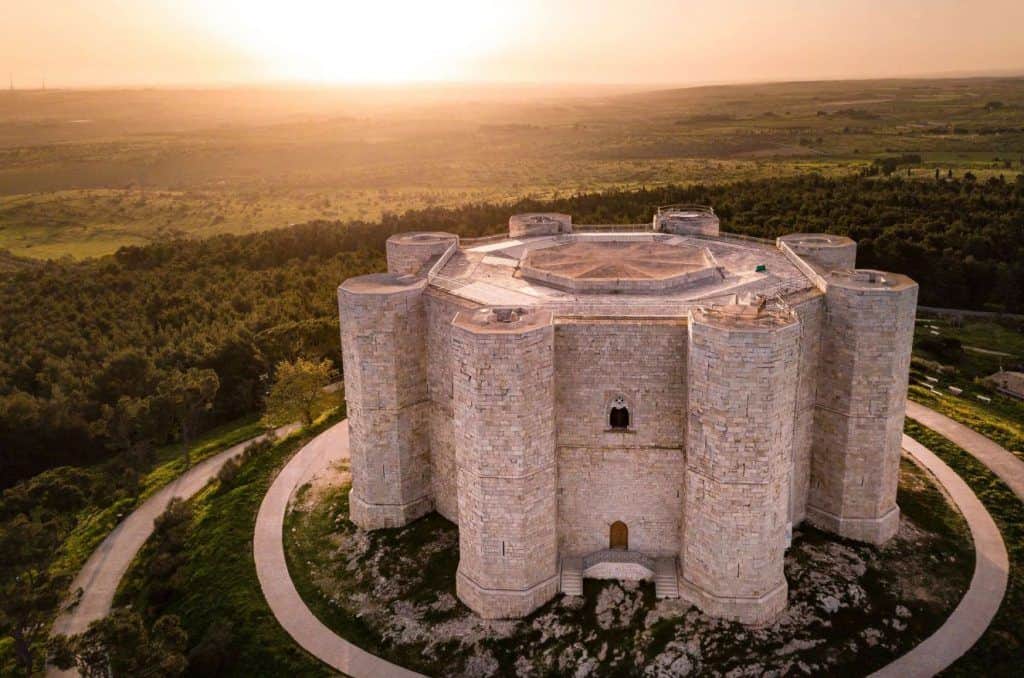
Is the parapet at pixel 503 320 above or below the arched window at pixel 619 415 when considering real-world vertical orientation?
above

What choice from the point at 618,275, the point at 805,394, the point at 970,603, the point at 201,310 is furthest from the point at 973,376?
the point at 201,310

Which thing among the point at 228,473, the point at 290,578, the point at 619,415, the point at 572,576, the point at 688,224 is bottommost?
the point at 290,578

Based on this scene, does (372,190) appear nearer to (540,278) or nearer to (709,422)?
(540,278)

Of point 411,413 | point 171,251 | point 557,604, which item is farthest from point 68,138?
point 557,604

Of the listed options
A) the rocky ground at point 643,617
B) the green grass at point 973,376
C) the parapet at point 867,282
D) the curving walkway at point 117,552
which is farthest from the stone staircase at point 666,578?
the green grass at point 973,376

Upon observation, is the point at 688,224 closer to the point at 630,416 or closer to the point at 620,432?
the point at 630,416

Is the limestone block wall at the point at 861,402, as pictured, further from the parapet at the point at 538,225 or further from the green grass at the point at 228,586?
the green grass at the point at 228,586

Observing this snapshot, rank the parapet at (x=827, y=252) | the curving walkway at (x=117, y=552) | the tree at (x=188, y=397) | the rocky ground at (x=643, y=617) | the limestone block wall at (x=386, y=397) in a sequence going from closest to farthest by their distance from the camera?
the rocky ground at (x=643, y=617) → the curving walkway at (x=117, y=552) → the limestone block wall at (x=386, y=397) → the parapet at (x=827, y=252) → the tree at (x=188, y=397)

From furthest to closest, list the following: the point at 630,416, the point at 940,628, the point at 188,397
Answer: the point at 188,397 < the point at 630,416 < the point at 940,628

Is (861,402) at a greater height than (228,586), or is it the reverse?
(861,402)
